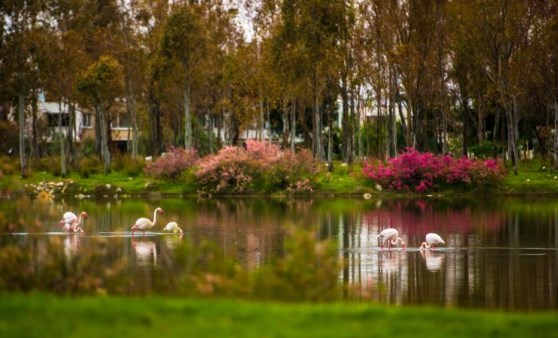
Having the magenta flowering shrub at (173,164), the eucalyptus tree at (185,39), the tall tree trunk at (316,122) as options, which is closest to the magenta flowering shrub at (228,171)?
the magenta flowering shrub at (173,164)

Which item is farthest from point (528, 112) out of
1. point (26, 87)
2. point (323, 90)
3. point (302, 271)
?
point (302, 271)

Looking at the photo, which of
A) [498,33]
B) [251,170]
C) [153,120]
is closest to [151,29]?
[153,120]

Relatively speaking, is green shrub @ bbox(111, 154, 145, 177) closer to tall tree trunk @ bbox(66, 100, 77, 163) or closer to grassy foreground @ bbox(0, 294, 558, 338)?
tall tree trunk @ bbox(66, 100, 77, 163)

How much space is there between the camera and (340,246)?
36750 millimetres

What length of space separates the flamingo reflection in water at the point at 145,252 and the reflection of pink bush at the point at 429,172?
33880 millimetres

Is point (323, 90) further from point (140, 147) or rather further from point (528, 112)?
point (140, 147)

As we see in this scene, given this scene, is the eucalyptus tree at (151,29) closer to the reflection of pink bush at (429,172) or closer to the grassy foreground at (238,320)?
the reflection of pink bush at (429,172)

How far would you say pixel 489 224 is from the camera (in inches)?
1827

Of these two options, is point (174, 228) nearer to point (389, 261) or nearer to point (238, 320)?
point (389, 261)

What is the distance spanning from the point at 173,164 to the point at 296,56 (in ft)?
36.9

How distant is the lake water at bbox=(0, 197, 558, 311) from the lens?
1975 centimetres

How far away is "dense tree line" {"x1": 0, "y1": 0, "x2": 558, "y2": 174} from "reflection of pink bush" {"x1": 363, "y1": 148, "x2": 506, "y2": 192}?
562cm

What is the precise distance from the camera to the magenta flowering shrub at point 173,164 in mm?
75938

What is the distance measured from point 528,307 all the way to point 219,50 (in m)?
73.7
